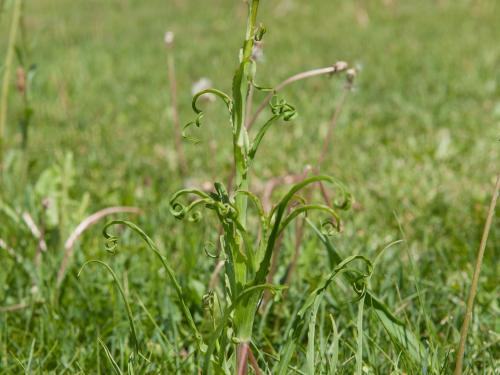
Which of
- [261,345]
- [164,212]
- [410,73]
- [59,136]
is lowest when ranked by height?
[261,345]

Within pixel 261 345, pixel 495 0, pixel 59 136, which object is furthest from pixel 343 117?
pixel 495 0

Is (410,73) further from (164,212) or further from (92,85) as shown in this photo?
(164,212)

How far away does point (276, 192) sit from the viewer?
9.36 ft

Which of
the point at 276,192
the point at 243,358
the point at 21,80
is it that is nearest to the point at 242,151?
the point at 243,358

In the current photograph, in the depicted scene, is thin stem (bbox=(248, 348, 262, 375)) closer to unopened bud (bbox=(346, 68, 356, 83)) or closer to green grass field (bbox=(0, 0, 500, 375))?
green grass field (bbox=(0, 0, 500, 375))

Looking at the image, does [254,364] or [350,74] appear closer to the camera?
[254,364]

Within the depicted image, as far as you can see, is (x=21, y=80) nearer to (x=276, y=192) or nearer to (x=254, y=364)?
(x=276, y=192)

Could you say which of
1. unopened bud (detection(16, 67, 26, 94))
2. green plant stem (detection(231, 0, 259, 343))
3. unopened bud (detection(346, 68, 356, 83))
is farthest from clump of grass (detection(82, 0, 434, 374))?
unopened bud (detection(16, 67, 26, 94))

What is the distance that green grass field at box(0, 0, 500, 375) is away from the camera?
1.43 meters

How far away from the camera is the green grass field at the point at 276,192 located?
1429 millimetres

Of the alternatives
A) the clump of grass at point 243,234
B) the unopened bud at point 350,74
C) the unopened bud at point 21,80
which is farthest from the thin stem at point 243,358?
the unopened bud at point 21,80

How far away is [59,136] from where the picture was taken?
13.0 ft

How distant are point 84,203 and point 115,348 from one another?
84cm

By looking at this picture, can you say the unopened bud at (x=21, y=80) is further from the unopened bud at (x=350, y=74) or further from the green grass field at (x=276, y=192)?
the unopened bud at (x=350, y=74)
